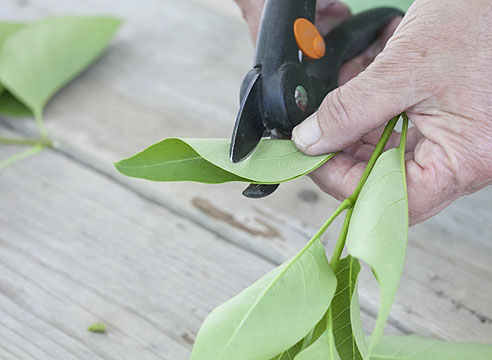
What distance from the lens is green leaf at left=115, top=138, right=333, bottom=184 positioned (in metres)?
0.47

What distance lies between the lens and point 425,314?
0.60 metres

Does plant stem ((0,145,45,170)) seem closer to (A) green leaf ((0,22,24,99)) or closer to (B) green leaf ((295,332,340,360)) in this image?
(A) green leaf ((0,22,24,99))

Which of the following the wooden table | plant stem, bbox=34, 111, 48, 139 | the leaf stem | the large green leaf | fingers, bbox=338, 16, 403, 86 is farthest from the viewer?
the large green leaf

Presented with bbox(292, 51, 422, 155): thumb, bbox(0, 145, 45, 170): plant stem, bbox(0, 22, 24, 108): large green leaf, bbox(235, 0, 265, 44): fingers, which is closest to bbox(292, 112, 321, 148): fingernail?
bbox(292, 51, 422, 155): thumb

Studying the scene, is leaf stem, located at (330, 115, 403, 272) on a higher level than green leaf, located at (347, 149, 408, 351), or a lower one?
lower

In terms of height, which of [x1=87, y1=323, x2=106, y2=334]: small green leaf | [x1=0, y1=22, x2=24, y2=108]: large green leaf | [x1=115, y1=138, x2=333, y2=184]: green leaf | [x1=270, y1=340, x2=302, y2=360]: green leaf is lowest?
[x1=87, y1=323, x2=106, y2=334]: small green leaf

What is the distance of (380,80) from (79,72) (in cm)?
53

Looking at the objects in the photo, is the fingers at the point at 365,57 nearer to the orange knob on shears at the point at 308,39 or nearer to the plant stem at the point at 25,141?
the orange knob on shears at the point at 308,39

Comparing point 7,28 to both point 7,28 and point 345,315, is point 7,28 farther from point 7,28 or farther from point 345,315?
point 345,315

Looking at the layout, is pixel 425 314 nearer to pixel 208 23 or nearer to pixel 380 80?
pixel 380 80

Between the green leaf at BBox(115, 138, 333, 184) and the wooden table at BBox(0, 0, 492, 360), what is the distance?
0.48 feet

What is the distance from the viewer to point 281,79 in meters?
0.50

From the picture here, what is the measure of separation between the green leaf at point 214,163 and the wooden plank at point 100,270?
0.14 m

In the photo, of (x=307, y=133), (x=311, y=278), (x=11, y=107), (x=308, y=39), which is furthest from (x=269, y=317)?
(x=11, y=107)
